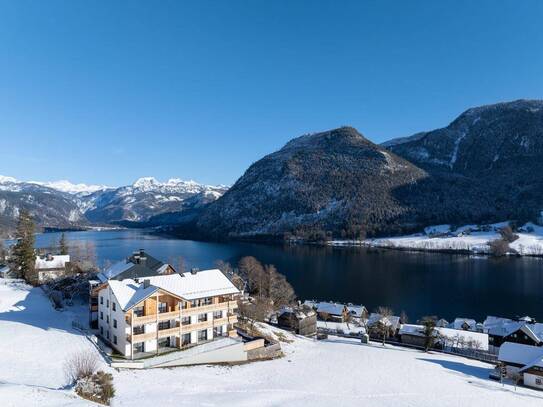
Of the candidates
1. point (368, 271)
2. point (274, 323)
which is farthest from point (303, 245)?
point (274, 323)

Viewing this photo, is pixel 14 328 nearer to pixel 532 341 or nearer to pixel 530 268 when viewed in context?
pixel 532 341

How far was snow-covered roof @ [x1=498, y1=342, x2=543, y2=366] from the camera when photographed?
36484 millimetres

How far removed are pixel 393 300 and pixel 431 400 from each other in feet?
172

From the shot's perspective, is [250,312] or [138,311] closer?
[138,311]

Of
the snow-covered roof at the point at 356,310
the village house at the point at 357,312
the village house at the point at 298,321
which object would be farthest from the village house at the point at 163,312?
the snow-covered roof at the point at 356,310

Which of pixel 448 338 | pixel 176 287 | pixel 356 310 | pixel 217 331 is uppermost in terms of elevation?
pixel 176 287

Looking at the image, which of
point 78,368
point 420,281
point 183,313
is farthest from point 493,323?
point 78,368

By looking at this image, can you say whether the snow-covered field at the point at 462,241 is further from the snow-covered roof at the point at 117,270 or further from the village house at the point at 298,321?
the snow-covered roof at the point at 117,270

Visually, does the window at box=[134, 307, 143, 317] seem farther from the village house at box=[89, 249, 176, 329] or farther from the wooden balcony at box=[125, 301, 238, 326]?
the village house at box=[89, 249, 176, 329]

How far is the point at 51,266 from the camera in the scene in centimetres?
5881

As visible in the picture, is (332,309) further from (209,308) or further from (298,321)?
(209,308)

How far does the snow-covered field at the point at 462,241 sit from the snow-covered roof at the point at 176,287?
142m

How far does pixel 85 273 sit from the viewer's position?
158 ft

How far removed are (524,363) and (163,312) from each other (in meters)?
33.5
